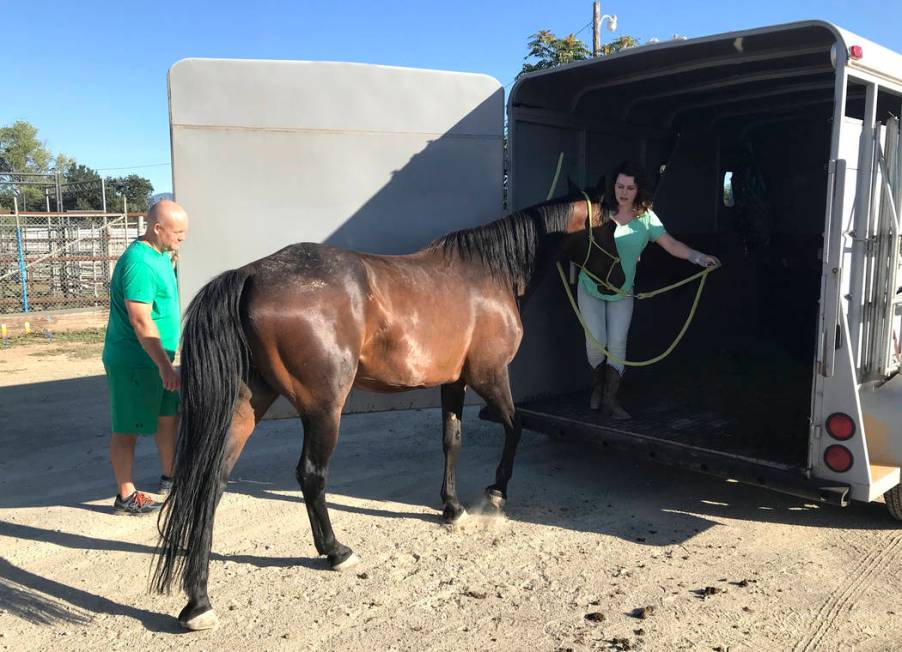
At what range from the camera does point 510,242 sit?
3900 mm

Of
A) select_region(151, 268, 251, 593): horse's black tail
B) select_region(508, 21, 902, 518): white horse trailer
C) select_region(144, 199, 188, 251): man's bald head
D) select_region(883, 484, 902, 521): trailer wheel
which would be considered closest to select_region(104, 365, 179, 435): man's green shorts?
select_region(144, 199, 188, 251): man's bald head

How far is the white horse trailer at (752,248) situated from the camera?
3.17 metres

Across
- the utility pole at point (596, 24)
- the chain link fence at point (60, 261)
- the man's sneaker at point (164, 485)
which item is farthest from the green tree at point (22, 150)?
the man's sneaker at point (164, 485)

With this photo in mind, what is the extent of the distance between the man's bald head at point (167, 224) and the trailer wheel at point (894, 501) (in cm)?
388

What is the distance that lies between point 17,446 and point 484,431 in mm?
3536

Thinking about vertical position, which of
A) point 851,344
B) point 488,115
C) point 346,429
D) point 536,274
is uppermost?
point 488,115

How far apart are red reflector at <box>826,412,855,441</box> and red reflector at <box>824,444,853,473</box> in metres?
0.05

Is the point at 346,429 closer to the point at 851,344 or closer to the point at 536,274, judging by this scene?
the point at 536,274

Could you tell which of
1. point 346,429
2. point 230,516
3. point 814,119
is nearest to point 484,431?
point 346,429

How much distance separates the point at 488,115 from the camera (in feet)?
14.7

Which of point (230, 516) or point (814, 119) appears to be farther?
point (814, 119)

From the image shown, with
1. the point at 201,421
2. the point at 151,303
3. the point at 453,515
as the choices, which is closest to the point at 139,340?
the point at 151,303

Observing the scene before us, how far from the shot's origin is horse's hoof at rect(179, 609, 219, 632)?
264cm

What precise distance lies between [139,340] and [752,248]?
545 centimetres
